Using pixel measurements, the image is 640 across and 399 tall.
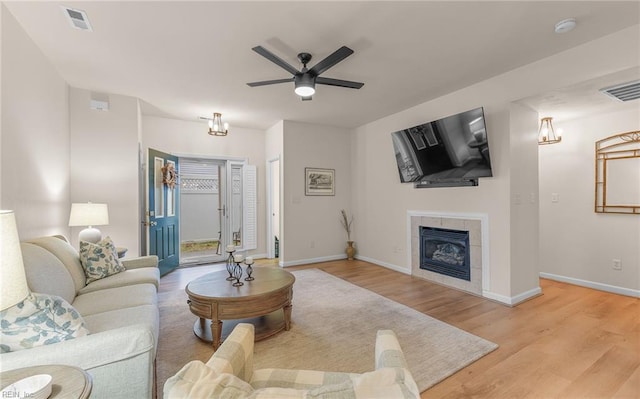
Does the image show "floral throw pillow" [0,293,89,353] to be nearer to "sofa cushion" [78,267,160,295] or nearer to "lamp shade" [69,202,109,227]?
"sofa cushion" [78,267,160,295]

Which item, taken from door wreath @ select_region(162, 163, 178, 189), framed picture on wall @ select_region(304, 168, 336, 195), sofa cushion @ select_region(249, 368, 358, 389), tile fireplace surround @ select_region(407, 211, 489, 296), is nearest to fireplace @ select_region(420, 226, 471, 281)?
tile fireplace surround @ select_region(407, 211, 489, 296)

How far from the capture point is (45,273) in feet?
6.41

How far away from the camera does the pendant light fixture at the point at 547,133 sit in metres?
4.00

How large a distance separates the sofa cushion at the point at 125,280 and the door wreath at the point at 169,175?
2226mm

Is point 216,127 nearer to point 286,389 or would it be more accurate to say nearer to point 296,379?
point 296,379

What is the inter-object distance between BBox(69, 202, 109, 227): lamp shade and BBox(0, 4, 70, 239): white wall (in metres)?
0.20

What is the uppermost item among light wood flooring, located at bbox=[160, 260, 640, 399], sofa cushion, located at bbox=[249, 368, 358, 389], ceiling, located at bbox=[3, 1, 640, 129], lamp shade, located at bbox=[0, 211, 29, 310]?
ceiling, located at bbox=[3, 1, 640, 129]

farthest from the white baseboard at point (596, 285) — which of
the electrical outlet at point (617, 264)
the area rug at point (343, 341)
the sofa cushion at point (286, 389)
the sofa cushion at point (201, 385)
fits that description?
the sofa cushion at point (201, 385)

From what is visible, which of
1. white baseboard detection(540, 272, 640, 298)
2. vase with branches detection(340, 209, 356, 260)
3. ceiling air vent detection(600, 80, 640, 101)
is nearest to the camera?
ceiling air vent detection(600, 80, 640, 101)

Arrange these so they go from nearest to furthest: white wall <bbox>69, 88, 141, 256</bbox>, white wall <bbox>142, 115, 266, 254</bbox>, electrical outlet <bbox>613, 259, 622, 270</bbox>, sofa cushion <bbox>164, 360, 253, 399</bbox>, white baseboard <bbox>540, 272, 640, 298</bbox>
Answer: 1. sofa cushion <bbox>164, 360, 253, 399</bbox>
2. white baseboard <bbox>540, 272, 640, 298</bbox>
3. electrical outlet <bbox>613, 259, 622, 270</bbox>
4. white wall <bbox>69, 88, 141, 256</bbox>
5. white wall <bbox>142, 115, 266, 254</bbox>

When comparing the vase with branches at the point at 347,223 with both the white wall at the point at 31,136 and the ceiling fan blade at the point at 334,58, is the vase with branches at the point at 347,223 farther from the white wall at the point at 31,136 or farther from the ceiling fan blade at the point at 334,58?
the white wall at the point at 31,136

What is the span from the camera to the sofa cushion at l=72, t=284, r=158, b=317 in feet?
6.76

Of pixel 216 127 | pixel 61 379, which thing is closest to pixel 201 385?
pixel 61 379

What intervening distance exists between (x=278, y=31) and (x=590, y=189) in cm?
461
